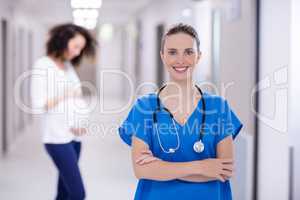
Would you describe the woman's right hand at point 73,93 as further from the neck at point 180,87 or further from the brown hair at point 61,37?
the neck at point 180,87

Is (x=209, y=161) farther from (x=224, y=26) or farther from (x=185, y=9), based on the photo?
(x=185, y=9)

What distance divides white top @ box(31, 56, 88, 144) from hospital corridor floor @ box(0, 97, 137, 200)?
174 cm

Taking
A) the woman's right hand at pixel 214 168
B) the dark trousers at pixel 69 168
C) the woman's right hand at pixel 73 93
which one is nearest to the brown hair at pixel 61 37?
the woman's right hand at pixel 73 93

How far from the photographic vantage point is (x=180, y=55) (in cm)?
165

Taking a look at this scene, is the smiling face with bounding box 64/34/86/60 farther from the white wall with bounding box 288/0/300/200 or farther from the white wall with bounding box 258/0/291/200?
the white wall with bounding box 288/0/300/200

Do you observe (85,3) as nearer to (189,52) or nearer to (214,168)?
(189,52)

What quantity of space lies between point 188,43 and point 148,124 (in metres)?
0.32

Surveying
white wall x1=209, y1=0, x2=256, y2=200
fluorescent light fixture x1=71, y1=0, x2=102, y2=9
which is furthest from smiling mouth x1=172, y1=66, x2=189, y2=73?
fluorescent light fixture x1=71, y1=0, x2=102, y2=9

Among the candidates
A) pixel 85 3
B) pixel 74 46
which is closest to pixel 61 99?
pixel 74 46

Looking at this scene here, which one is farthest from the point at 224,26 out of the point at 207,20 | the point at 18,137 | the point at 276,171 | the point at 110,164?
the point at 18,137

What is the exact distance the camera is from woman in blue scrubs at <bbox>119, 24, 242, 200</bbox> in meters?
1.65

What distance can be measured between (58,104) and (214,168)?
6.49 ft

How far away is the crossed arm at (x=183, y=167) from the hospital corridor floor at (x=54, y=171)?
3368mm

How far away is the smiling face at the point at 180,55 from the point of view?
1.65m
